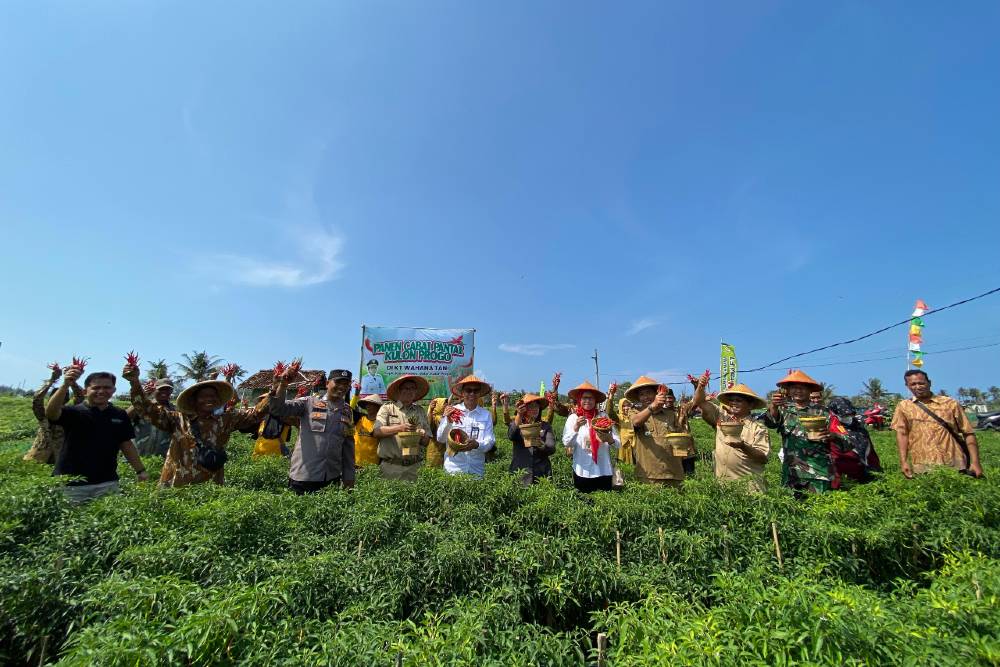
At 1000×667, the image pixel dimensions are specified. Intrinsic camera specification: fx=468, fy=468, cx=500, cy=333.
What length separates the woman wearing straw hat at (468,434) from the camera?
209 inches

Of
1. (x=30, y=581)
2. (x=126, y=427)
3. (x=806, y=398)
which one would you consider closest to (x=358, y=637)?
(x=30, y=581)

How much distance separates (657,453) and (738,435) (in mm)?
938

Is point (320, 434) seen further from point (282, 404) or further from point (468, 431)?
→ point (468, 431)

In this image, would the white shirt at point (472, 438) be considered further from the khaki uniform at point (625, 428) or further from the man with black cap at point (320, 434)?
the khaki uniform at point (625, 428)

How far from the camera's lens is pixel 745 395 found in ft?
17.3

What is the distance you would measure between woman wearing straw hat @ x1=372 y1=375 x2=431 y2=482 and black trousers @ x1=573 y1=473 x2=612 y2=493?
1853mm

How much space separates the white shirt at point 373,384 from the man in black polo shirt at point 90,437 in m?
8.35

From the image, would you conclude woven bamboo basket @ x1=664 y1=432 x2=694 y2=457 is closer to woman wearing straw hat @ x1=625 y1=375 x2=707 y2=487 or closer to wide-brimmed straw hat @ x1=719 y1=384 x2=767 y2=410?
woman wearing straw hat @ x1=625 y1=375 x2=707 y2=487

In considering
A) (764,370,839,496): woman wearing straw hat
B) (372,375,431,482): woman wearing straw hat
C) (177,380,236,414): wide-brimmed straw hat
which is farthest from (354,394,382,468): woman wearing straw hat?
(764,370,839,496): woman wearing straw hat

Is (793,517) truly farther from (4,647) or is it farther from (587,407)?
(4,647)

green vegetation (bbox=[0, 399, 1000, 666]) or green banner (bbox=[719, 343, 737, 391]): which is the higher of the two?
green banner (bbox=[719, 343, 737, 391])

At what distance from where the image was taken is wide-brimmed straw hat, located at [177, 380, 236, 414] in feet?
15.8

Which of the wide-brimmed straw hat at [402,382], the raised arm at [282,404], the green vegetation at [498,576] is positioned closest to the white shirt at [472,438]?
the wide-brimmed straw hat at [402,382]

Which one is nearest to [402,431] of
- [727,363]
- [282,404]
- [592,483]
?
[282,404]
